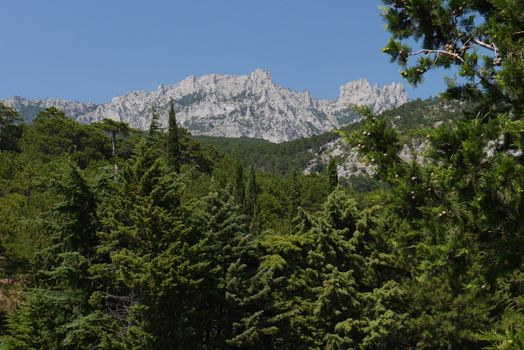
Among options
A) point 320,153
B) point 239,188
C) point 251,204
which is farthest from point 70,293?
point 320,153

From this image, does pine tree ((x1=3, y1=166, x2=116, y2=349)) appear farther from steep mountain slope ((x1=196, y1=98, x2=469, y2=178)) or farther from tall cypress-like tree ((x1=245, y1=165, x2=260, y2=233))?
steep mountain slope ((x1=196, y1=98, x2=469, y2=178))

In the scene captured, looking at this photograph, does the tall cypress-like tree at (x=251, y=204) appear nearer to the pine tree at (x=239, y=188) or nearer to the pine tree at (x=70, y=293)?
the pine tree at (x=239, y=188)

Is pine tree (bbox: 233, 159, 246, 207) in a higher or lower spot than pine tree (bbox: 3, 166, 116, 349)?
higher

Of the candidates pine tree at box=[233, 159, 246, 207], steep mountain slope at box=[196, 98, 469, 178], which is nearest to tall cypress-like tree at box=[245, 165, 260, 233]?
pine tree at box=[233, 159, 246, 207]

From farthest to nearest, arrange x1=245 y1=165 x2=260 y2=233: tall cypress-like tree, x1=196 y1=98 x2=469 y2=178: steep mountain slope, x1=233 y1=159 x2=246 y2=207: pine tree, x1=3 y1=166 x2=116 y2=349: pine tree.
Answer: x1=196 y1=98 x2=469 y2=178: steep mountain slope < x1=233 y1=159 x2=246 y2=207: pine tree < x1=245 y1=165 x2=260 y2=233: tall cypress-like tree < x1=3 y1=166 x2=116 y2=349: pine tree

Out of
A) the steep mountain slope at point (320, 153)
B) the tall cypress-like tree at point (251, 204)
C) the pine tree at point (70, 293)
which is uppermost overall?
the steep mountain slope at point (320, 153)

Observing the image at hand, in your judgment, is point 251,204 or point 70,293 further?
point 251,204

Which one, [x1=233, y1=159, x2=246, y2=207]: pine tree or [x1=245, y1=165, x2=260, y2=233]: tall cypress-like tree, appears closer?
[x1=245, y1=165, x2=260, y2=233]: tall cypress-like tree

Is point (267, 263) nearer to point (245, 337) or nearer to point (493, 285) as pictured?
point (245, 337)

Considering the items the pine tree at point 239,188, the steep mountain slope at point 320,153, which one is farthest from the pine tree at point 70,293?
the steep mountain slope at point 320,153

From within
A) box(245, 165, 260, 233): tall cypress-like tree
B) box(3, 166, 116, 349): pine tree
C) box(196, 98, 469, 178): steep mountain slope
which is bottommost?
box(3, 166, 116, 349): pine tree

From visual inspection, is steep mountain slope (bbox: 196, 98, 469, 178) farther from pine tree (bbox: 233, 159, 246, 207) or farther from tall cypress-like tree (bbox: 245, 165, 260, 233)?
tall cypress-like tree (bbox: 245, 165, 260, 233)

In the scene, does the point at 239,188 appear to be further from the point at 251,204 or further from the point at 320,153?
the point at 320,153

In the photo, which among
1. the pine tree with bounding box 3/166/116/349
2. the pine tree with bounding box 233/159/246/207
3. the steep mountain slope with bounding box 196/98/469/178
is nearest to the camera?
the pine tree with bounding box 3/166/116/349
